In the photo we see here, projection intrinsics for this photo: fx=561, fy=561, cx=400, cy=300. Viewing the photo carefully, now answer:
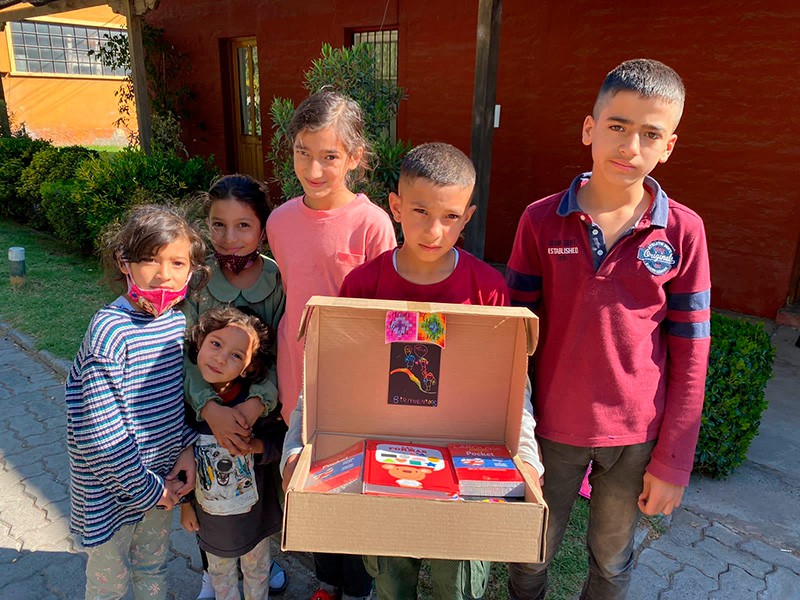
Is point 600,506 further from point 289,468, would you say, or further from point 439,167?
point 439,167

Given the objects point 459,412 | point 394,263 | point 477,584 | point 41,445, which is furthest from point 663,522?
point 41,445

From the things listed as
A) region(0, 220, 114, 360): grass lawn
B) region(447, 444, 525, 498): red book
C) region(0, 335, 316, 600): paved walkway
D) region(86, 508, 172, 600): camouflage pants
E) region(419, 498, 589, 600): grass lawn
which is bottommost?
A: region(0, 335, 316, 600): paved walkway

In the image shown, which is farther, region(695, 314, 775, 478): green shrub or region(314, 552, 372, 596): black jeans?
region(695, 314, 775, 478): green shrub

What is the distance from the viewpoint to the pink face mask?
1.78m

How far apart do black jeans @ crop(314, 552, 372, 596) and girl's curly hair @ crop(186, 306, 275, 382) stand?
0.80 metres

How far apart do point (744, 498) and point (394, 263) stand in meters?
2.63

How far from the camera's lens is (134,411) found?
5.73 feet

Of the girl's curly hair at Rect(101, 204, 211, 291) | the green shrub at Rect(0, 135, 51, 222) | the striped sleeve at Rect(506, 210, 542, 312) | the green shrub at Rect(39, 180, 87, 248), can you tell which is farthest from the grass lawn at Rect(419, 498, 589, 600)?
the green shrub at Rect(0, 135, 51, 222)

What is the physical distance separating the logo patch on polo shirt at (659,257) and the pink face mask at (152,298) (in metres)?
1.45

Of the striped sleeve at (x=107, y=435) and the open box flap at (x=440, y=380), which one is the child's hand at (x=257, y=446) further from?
the open box flap at (x=440, y=380)

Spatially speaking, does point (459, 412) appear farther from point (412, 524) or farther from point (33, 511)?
point (33, 511)

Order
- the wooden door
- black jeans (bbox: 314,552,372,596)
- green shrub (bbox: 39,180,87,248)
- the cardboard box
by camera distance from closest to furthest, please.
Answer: the cardboard box → black jeans (bbox: 314,552,372,596) → green shrub (bbox: 39,180,87,248) → the wooden door

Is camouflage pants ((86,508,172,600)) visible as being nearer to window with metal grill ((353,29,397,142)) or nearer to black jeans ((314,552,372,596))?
black jeans ((314,552,372,596))

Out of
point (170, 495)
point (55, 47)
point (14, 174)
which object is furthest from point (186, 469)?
point (55, 47)
